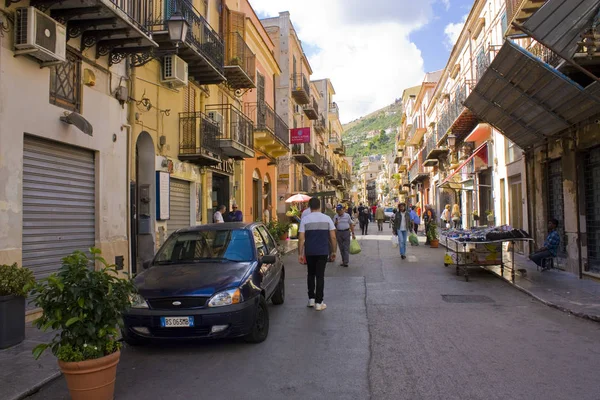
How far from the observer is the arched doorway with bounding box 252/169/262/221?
22.5m

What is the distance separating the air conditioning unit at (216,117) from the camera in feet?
55.0

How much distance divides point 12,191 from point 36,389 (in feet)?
12.5

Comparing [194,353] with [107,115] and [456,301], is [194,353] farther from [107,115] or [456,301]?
[107,115]

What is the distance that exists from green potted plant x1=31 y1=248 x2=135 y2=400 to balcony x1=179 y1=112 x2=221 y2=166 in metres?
10.2

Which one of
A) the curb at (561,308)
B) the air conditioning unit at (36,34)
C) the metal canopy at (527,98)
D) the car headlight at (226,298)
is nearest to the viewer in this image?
the car headlight at (226,298)

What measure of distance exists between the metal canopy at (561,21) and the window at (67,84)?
8378 mm

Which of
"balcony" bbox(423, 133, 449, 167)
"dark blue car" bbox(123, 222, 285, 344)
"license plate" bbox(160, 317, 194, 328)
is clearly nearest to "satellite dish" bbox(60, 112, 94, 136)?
"dark blue car" bbox(123, 222, 285, 344)

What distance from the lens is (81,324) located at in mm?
4070

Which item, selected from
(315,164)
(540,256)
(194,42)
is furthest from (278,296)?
(315,164)

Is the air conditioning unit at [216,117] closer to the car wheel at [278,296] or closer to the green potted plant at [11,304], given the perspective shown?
the car wheel at [278,296]

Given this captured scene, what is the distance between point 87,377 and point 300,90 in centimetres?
2830

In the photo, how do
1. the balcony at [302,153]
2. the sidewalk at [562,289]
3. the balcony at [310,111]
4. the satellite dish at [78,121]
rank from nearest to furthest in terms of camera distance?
the sidewalk at [562,289], the satellite dish at [78,121], the balcony at [302,153], the balcony at [310,111]

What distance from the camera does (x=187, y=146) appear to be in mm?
14258

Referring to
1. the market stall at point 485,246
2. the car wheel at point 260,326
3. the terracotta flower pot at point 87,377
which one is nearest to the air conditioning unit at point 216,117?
the market stall at point 485,246
